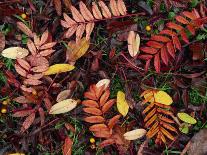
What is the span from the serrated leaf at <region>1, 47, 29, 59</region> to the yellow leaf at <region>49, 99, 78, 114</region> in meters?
0.41

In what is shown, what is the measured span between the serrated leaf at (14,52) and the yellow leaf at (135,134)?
866 mm

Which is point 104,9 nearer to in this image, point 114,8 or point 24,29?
point 114,8

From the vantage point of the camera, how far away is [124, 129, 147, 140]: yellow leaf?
2.36m

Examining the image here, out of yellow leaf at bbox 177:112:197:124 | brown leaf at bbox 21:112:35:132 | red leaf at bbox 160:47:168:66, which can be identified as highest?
red leaf at bbox 160:47:168:66

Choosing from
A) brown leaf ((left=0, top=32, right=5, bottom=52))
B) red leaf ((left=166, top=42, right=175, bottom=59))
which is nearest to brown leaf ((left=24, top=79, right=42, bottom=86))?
brown leaf ((left=0, top=32, right=5, bottom=52))

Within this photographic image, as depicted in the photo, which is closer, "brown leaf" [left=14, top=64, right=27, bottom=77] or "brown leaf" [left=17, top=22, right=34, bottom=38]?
"brown leaf" [left=14, top=64, right=27, bottom=77]

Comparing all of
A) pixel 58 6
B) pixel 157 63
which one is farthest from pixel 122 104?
pixel 58 6

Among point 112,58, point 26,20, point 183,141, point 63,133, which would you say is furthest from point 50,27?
point 183,141

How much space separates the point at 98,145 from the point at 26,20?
1001mm

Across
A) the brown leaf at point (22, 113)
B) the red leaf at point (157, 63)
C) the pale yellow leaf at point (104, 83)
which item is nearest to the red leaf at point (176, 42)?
the red leaf at point (157, 63)

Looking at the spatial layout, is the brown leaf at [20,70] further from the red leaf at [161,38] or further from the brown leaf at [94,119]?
the red leaf at [161,38]

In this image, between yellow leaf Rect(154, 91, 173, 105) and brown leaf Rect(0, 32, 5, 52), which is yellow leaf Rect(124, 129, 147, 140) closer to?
yellow leaf Rect(154, 91, 173, 105)

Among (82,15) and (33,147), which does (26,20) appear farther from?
(33,147)

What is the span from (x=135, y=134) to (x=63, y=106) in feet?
1.67
